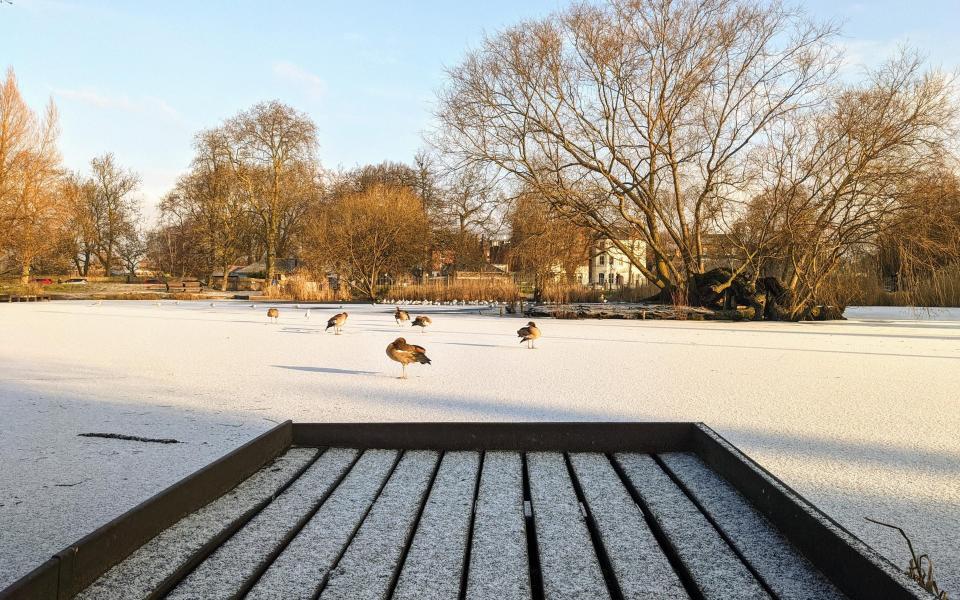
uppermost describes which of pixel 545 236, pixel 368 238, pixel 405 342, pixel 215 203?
pixel 215 203

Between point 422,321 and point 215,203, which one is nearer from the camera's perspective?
point 422,321

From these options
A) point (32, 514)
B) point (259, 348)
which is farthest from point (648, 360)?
point (32, 514)

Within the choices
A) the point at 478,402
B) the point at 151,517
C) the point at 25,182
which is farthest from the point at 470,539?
the point at 25,182

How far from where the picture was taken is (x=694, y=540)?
2.29m

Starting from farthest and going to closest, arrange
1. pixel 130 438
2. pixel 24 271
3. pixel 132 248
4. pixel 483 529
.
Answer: pixel 132 248, pixel 24 271, pixel 130 438, pixel 483 529

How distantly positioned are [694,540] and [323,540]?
1.33 m

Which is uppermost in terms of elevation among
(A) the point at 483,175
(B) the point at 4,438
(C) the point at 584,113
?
(C) the point at 584,113

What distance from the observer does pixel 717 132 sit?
17.7 meters

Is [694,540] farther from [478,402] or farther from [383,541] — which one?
[478,402]

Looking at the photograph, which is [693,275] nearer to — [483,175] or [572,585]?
[483,175]

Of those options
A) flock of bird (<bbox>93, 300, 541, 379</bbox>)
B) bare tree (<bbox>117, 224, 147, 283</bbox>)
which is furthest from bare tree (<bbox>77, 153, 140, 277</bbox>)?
flock of bird (<bbox>93, 300, 541, 379</bbox>)

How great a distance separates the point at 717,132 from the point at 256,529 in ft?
58.9

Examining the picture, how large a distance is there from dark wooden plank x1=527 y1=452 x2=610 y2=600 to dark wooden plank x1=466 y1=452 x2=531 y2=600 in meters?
0.06

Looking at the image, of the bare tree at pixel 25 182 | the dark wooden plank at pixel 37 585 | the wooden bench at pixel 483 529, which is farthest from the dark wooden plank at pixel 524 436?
the bare tree at pixel 25 182
